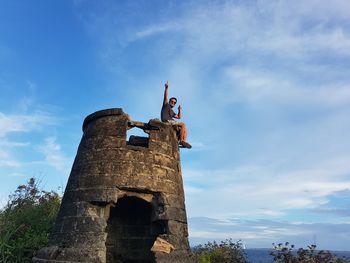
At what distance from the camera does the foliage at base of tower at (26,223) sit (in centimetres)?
997

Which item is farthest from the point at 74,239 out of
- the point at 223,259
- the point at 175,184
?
the point at 223,259

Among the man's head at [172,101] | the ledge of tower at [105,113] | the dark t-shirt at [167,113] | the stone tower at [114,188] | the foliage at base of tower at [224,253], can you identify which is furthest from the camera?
the foliage at base of tower at [224,253]

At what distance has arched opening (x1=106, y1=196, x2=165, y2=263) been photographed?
9352 millimetres

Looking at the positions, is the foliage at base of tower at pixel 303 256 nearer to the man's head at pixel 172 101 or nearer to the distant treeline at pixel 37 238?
the distant treeline at pixel 37 238

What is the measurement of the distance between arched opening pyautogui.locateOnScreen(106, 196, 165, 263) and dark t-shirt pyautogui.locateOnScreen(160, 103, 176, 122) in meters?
2.24

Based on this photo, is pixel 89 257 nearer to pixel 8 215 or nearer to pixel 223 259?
pixel 8 215

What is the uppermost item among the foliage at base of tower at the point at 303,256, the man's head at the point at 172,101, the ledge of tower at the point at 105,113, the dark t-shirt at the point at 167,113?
the man's head at the point at 172,101

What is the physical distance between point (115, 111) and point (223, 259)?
27.9 feet

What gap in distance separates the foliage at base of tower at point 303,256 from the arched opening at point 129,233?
5025 mm

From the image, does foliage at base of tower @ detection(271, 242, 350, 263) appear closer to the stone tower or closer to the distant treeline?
the distant treeline

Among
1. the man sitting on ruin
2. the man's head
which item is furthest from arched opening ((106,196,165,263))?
the man's head

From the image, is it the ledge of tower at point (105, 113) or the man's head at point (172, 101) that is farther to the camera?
the man's head at point (172, 101)

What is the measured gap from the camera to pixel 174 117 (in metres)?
9.17

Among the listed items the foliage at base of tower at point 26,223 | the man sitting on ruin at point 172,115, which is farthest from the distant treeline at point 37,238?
the man sitting on ruin at point 172,115
